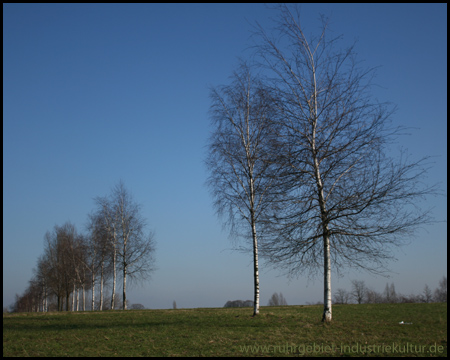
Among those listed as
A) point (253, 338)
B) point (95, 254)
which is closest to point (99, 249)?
point (95, 254)

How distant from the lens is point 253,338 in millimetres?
11500

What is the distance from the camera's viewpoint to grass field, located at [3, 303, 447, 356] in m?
9.58

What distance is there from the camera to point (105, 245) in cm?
3269

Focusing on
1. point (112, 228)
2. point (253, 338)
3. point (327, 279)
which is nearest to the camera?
point (253, 338)

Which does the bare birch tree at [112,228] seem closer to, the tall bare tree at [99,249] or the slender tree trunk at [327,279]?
the tall bare tree at [99,249]

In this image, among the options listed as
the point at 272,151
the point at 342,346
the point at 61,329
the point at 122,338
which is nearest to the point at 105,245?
the point at 61,329

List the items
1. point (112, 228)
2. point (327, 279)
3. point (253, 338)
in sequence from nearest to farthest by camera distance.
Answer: point (253, 338)
point (327, 279)
point (112, 228)

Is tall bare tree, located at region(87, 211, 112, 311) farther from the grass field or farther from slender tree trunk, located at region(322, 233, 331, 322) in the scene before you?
slender tree trunk, located at region(322, 233, 331, 322)

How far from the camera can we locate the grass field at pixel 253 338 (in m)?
9.58

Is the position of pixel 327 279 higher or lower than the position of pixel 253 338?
higher

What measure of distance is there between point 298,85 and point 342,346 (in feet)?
29.4

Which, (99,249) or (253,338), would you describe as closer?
(253,338)

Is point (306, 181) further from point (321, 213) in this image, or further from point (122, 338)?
point (122, 338)

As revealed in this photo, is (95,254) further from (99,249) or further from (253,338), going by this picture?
(253,338)
